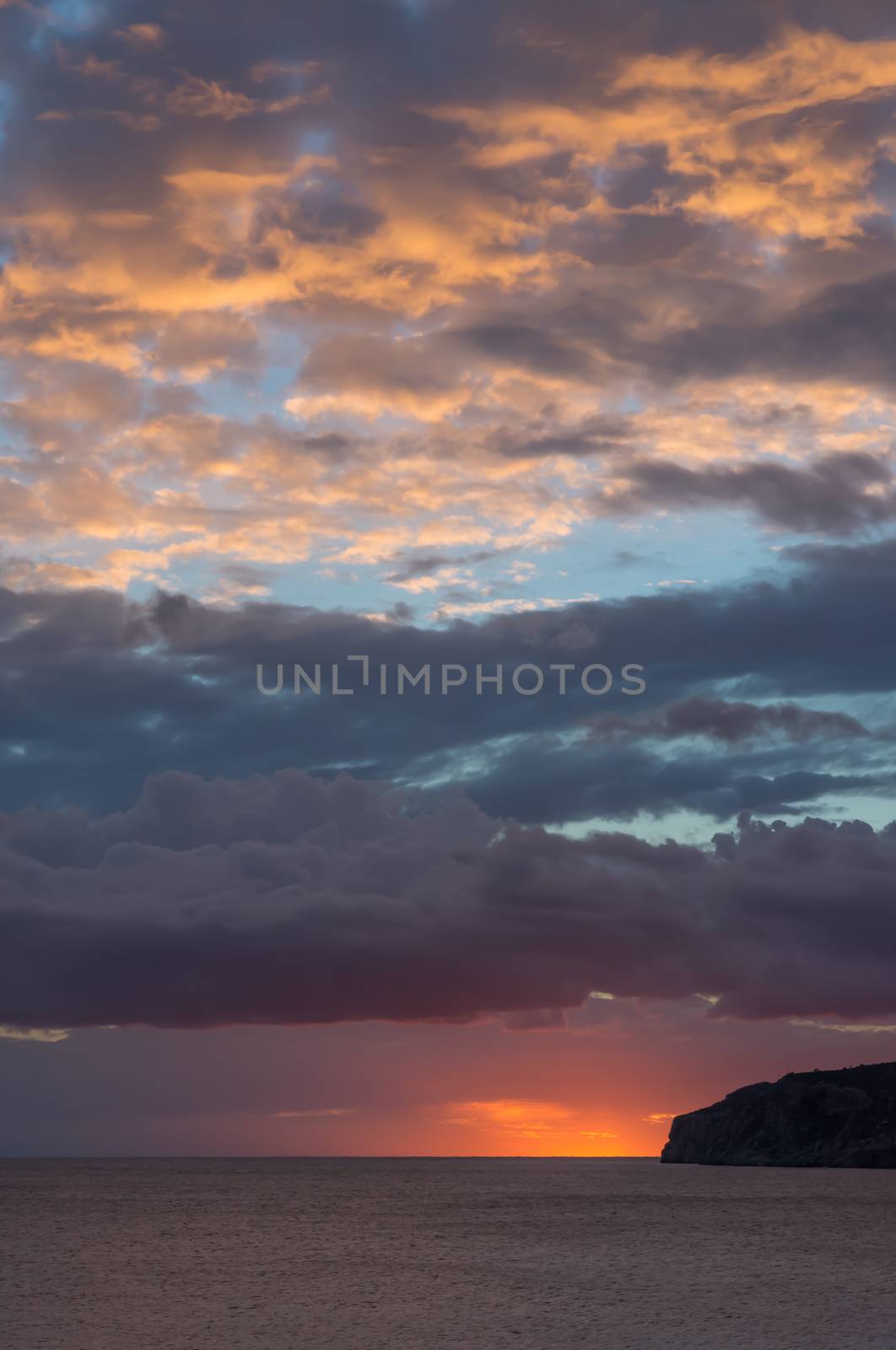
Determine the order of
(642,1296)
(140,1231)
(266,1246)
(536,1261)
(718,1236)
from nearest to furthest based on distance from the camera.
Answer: (642,1296)
(536,1261)
(266,1246)
(718,1236)
(140,1231)

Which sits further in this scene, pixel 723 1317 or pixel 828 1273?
pixel 828 1273

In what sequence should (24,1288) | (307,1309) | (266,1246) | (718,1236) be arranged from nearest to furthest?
(307,1309), (24,1288), (266,1246), (718,1236)

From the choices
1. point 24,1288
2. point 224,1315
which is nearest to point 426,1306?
point 224,1315

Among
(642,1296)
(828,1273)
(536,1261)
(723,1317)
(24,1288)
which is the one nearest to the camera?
(723,1317)

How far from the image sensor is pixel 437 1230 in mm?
177125

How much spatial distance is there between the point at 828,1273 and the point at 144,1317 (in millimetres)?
59493

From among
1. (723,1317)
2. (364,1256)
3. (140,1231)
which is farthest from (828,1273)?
(140,1231)

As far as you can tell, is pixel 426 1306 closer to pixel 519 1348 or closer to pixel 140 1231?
pixel 519 1348

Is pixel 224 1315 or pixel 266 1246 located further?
pixel 266 1246

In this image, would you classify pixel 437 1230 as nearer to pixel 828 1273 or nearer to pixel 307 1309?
pixel 828 1273

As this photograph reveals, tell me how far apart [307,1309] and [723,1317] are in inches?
1080

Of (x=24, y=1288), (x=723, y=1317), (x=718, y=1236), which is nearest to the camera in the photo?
(x=723, y=1317)

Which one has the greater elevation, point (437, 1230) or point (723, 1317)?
point (723, 1317)

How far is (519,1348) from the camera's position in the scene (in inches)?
2985
